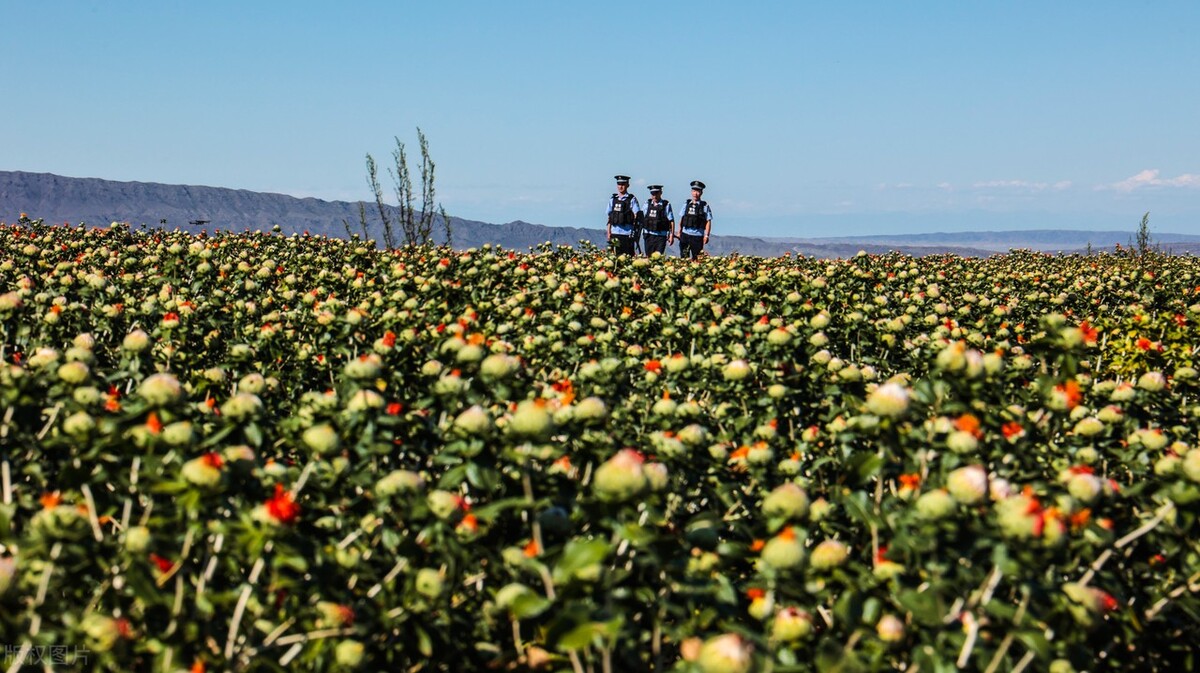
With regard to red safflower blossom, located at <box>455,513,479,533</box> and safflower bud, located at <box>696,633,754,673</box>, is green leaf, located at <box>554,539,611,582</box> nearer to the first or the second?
safflower bud, located at <box>696,633,754,673</box>

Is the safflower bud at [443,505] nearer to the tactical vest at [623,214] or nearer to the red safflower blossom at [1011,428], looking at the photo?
the red safflower blossom at [1011,428]

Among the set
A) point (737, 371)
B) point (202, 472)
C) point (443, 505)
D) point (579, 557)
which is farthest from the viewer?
point (737, 371)

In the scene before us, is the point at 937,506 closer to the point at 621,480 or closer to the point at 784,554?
the point at 784,554

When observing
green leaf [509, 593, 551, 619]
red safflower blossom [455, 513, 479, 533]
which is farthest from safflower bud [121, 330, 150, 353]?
green leaf [509, 593, 551, 619]

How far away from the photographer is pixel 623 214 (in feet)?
53.5

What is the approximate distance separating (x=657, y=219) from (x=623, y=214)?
65 centimetres

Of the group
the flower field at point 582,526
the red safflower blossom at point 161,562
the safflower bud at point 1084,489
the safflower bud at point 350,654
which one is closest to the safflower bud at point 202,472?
the flower field at point 582,526

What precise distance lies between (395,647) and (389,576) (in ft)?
0.78

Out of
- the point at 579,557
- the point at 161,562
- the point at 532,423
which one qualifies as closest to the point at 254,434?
the point at 161,562

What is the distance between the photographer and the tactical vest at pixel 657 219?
16547 millimetres

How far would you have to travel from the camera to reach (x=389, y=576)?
8.63 ft

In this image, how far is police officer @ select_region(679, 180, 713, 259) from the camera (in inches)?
661

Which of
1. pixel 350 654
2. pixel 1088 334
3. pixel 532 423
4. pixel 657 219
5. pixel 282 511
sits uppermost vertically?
pixel 657 219

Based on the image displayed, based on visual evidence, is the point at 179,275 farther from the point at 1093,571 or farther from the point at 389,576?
the point at 1093,571
